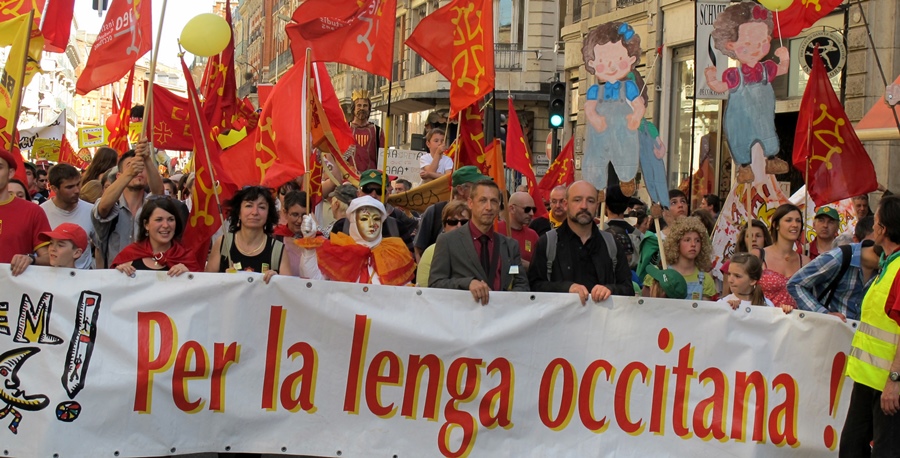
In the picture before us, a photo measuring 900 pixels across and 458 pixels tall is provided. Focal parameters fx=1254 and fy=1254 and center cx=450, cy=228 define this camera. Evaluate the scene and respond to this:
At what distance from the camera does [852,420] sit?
5742 mm

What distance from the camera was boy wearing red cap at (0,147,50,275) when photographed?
6.63 meters

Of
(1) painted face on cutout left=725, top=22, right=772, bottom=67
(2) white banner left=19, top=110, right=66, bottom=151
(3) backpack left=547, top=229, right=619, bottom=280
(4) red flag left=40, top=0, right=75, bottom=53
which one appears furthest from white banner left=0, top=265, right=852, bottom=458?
(2) white banner left=19, top=110, right=66, bottom=151

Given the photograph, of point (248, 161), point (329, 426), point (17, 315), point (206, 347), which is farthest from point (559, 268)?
point (248, 161)

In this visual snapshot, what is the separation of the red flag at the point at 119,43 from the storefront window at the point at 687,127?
10894 millimetres

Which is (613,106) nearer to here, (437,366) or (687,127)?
(437,366)

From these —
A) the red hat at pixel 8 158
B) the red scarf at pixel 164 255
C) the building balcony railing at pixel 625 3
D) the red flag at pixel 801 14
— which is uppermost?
the building balcony railing at pixel 625 3

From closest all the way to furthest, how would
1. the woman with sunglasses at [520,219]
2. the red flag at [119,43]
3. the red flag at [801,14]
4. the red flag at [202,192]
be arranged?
the red flag at [202,192]
the woman with sunglasses at [520,219]
the red flag at [119,43]
the red flag at [801,14]

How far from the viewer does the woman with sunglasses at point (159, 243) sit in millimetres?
6617

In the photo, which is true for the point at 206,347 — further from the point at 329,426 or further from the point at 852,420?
the point at 852,420

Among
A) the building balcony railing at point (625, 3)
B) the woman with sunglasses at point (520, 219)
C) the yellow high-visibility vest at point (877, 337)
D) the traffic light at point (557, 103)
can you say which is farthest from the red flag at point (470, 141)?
the building balcony railing at point (625, 3)

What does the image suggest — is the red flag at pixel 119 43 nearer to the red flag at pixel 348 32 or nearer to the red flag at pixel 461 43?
the red flag at pixel 348 32

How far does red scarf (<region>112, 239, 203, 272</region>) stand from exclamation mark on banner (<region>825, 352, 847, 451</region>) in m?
3.38

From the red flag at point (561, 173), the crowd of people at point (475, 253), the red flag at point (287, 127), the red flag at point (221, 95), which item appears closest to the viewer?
the crowd of people at point (475, 253)

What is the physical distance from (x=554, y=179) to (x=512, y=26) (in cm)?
2120
